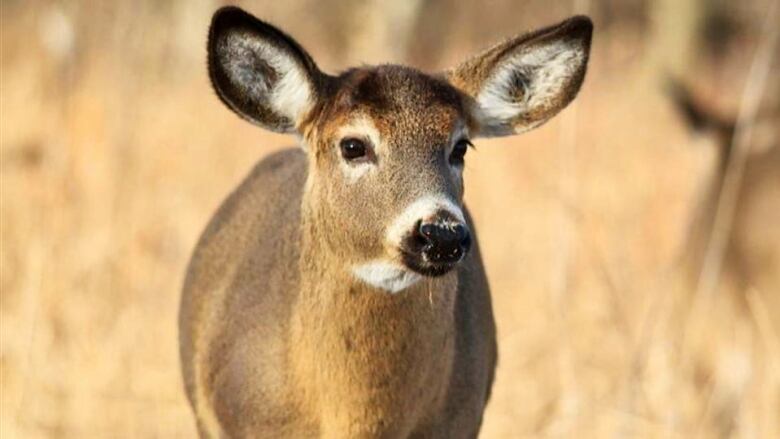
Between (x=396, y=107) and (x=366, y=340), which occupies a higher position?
(x=396, y=107)

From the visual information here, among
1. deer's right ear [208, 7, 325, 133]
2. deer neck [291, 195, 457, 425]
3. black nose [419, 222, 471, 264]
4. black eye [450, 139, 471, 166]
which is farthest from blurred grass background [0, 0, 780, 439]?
black nose [419, 222, 471, 264]

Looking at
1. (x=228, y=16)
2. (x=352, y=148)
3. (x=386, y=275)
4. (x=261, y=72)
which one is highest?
(x=228, y=16)

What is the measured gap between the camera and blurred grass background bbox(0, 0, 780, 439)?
9547 mm

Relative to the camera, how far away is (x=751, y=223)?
11.5 m

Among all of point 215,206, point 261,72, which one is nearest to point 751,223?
point 215,206

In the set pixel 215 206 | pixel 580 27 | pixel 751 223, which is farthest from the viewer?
pixel 215 206

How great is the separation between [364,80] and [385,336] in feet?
2.72

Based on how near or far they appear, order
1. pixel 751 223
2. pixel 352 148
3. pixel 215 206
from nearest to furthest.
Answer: pixel 352 148 → pixel 751 223 → pixel 215 206

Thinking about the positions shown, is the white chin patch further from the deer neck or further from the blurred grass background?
the blurred grass background

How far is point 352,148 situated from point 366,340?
636 mm

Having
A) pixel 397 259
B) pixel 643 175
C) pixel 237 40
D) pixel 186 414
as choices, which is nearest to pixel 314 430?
pixel 397 259

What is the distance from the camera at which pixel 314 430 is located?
21.0ft

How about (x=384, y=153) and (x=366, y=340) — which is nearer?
(x=384, y=153)

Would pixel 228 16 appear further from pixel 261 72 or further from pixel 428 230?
pixel 428 230
